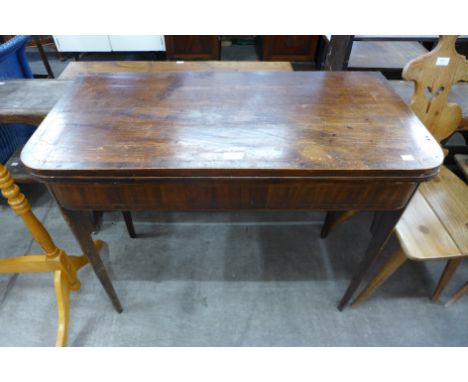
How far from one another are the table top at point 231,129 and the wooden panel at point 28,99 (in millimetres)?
294

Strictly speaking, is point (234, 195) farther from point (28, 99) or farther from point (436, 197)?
point (28, 99)

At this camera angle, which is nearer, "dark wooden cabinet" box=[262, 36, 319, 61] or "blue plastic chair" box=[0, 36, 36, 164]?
"blue plastic chair" box=[0, 36, 36, 164]

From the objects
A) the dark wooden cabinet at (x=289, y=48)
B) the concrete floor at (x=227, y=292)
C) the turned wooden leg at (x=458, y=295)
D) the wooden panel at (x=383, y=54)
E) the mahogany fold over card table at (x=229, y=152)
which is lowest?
the concrete floor at (x=227, y=292)

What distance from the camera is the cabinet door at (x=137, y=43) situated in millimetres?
2646

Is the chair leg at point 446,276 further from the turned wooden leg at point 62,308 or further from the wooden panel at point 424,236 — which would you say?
the turned wooden leg at point 62,308

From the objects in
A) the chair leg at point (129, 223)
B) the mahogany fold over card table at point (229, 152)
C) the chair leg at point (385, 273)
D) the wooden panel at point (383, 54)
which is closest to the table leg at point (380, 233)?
the mahogany fold over card table at point (229, 152)

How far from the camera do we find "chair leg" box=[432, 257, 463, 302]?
113cm

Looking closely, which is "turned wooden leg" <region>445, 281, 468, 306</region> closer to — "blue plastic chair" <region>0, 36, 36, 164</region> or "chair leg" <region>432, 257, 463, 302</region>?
"chair leg" <region>432, 257, 463, 302</region>

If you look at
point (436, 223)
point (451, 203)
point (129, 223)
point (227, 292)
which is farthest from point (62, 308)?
point (451, 203)

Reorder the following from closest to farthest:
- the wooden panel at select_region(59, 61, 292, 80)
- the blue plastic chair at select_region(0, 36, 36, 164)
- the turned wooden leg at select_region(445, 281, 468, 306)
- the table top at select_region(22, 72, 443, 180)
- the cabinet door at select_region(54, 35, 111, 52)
Answer: the table top at select_region(22, 72, 443, 180)
the turned wooden leg at select_region(445, 281, 468, 306)
the blue plastic chair at select_region(0, 36, 36, 164)
the wooden panel at select_region(59, 61, 292, 80)
the cabinet door at select_region(54, 35, 111, 52)

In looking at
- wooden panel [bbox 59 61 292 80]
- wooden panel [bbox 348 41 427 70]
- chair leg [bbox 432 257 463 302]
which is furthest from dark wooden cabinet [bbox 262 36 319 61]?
chair leg [bbox 432 257 463 302]

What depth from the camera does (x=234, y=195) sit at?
716 millimetres

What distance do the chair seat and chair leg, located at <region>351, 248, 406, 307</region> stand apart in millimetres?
59

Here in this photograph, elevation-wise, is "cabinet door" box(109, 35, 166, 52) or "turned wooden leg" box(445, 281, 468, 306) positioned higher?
"cabinet door" box(109, 35, 166, 52)
